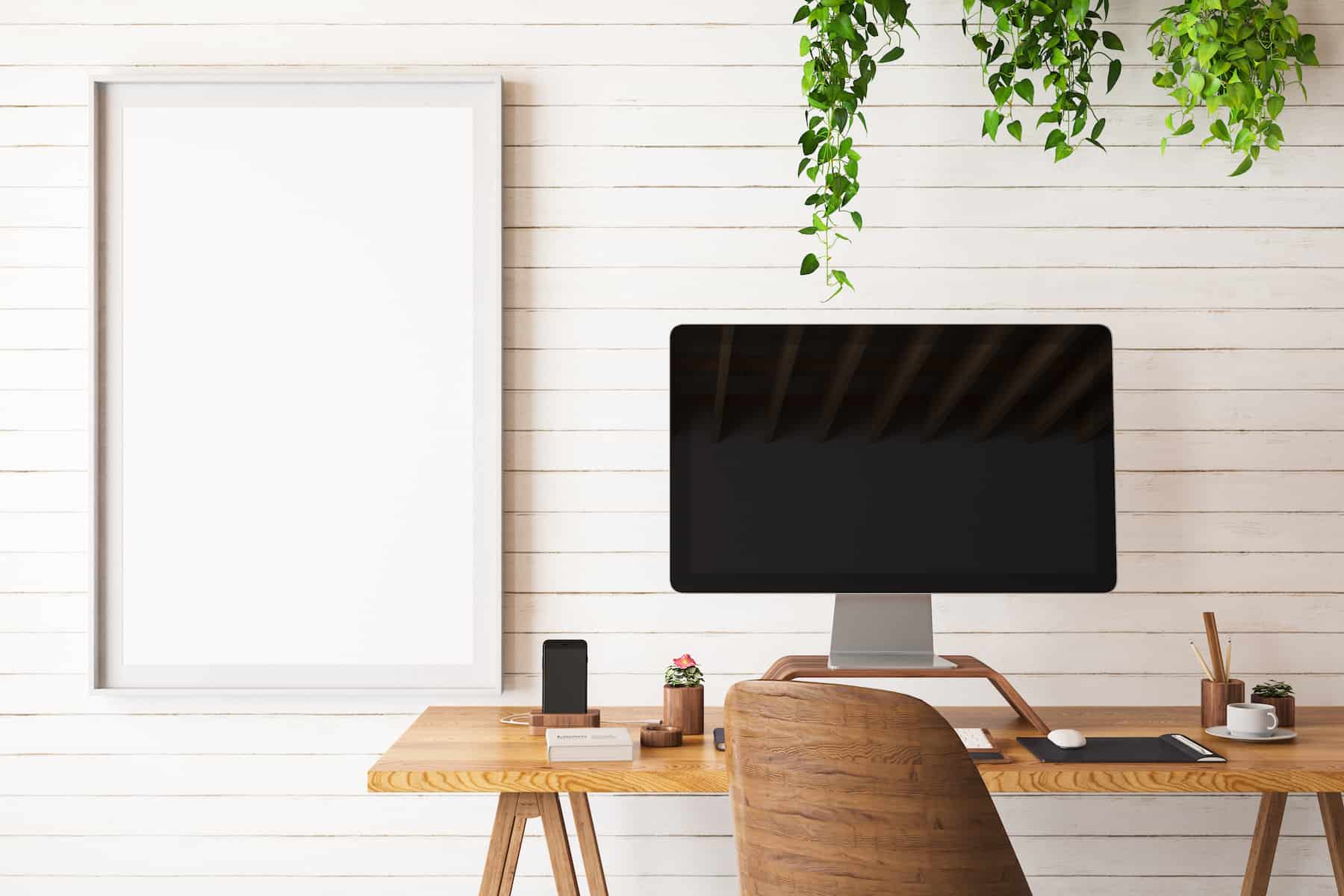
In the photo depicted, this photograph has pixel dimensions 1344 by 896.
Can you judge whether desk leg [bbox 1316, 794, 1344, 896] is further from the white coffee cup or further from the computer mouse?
the computer mouse

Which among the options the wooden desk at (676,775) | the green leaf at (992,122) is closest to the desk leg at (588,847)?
the wooden desk at (676,775)

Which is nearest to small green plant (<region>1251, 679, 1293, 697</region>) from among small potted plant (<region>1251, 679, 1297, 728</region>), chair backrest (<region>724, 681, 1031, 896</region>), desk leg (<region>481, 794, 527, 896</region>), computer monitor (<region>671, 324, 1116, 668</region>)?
small potted plant (<region>1251, 679, 1297, 728</region>)

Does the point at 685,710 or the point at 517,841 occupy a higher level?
the point at 685,710

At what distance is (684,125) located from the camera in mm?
2033

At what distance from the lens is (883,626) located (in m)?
1.78

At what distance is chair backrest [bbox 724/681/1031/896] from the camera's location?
1.06 m

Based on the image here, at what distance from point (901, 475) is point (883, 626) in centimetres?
27

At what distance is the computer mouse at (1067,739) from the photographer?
1.55 meters

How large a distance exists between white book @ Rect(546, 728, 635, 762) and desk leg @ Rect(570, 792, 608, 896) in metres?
0.24

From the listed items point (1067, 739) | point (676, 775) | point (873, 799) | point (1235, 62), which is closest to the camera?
point (873, 799)

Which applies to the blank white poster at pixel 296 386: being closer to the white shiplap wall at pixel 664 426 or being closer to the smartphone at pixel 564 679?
the white shiplap wall at pixel 664 426

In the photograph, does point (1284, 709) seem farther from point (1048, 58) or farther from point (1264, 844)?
point (1048, 58)

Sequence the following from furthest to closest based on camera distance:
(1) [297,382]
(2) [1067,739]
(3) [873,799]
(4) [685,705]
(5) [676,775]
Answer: (1) [297,382] < (4) [685,705] < (2) [1067,739] < (5) [676,775] < (3) [873,799]

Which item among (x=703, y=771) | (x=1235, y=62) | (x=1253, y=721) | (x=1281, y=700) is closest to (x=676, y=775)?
(x=703, y=771)
